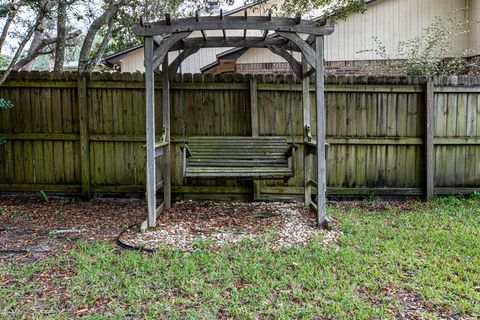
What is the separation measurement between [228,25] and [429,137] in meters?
3.26

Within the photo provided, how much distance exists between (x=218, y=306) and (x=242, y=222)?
210cm

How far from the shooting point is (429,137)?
5.43 meters

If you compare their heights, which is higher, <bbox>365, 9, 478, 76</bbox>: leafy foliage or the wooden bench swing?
<bbox>365, 9, 478, 76</bbox>: leafy foliage

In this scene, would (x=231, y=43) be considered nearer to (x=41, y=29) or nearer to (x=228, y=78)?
(x=228, y=78)

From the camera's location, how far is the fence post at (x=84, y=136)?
544 centimetres

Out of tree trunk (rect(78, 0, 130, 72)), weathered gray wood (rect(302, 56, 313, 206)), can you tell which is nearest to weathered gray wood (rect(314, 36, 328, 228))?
weathered gray wood (rect(302, 56, 313, 206))

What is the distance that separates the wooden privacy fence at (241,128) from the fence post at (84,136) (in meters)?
0.01

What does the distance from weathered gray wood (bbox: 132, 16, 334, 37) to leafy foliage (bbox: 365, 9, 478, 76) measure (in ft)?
10.7

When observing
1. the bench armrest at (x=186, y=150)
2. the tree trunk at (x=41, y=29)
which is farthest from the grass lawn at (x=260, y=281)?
the tree trunk at (x=41, y=29)

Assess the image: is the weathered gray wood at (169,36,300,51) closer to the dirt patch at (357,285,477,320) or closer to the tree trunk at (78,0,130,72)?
the tree trunk at (78,0,130,72)

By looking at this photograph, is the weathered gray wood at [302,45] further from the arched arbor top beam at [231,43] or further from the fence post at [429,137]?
the fence post at [429,137]

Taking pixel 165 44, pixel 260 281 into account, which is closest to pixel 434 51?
pixel 165 44

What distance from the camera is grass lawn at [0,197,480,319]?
2.49 m

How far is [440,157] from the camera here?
5551 mm
